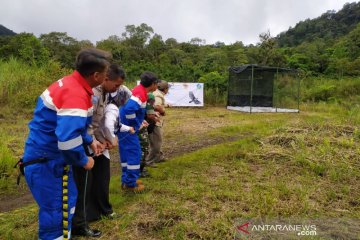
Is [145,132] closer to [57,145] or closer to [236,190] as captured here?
[236,190]

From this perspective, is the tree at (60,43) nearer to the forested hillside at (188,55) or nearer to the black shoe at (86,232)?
the forested hillside at (188,55)

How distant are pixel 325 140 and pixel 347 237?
3.87 metres

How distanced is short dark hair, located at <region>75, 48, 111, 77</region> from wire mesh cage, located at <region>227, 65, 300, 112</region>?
14121 mm

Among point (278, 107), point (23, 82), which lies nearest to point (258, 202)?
point (23, 82)

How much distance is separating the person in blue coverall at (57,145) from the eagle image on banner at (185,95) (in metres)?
15.9

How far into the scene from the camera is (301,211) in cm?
365

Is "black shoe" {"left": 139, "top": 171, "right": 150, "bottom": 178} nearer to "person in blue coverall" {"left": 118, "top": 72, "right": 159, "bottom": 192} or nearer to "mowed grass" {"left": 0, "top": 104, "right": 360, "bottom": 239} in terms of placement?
"mowed grass" {"left": 0, "top": 104, "right": 360, "bottom": 239}

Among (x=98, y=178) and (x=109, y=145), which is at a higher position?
(x=109, y=145)

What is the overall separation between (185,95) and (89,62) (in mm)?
16343

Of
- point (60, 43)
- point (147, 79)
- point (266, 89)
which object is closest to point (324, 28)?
point (60, 43)

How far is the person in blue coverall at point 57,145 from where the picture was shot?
2254 mm

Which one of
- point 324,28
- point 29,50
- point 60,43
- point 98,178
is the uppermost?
point 324,28

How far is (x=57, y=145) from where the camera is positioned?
241 cm

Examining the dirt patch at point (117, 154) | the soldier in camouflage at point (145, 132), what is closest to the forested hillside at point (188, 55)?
the dirt patch at point (117, 154)
